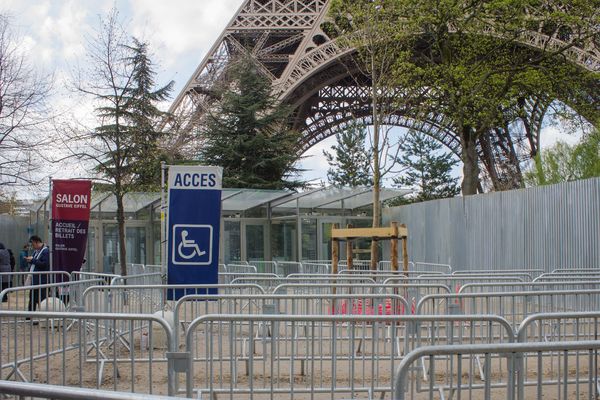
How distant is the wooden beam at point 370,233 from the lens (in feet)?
48.8

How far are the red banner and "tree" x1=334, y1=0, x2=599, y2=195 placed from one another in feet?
31.6

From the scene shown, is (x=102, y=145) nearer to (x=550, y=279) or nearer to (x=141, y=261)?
(x=141, y=261)

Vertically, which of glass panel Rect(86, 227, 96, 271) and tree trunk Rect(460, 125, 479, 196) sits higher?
tree trunk Rect(460, 125, 479, 196)

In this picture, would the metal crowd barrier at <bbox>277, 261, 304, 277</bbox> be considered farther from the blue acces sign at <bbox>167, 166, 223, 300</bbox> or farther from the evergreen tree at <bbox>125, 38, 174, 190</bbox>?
the blue acces sign at <bbox>167, 166, 223, 300</bbox>

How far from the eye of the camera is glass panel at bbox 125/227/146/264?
87.6 feet

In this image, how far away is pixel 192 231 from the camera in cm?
1010

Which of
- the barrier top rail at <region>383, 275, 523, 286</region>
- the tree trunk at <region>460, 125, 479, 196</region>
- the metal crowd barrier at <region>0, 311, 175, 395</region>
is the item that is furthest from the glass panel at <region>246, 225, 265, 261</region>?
the metal crowd barrier at <region>0, 311, 175, 395</region>

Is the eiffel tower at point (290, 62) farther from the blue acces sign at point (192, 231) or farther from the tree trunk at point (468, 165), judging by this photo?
the blue acces sign at point (192, 231)

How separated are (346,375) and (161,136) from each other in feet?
55.7

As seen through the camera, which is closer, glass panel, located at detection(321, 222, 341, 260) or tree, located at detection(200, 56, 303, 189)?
glass panel, located at detection(321, 222, 341, 260)

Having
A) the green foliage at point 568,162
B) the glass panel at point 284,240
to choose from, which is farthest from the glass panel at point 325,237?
the green foliage at point 568,162

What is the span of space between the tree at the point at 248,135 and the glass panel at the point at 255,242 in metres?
8.18

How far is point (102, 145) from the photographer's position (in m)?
22.7

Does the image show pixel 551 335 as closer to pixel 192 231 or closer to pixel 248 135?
pixel 192 231
